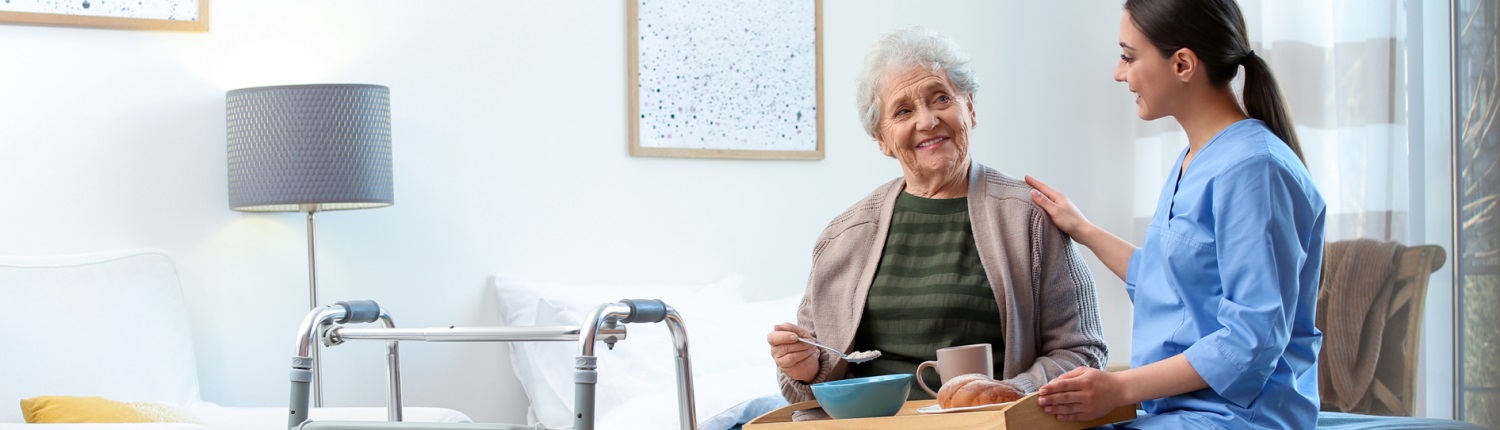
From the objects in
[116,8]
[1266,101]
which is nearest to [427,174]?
[116,8]

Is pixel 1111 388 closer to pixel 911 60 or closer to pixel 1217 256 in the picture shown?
pixel 1217 256

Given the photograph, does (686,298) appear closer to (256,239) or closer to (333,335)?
(256,239)

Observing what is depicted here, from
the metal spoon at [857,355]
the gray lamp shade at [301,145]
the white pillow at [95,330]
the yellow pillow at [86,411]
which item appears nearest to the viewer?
the metal spoon at [857,355]

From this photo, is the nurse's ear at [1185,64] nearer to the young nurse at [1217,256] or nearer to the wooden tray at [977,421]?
the young nurse at [1217,256]

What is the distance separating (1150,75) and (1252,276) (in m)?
0.29

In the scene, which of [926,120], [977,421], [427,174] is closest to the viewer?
[977,421]

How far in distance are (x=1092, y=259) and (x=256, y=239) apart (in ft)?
8.04

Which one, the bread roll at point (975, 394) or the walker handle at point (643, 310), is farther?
the walker handle at point (643, 310)

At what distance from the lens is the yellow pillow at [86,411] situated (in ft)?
7.95

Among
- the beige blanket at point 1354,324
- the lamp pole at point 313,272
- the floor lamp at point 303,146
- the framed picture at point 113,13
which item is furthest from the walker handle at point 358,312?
the beige blanket at point 1354,324

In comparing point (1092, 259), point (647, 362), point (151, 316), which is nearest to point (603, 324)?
point (647, 362)

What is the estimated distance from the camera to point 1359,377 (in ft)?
9.93

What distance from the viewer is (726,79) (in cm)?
363

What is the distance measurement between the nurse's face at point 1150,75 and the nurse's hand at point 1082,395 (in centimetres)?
32
